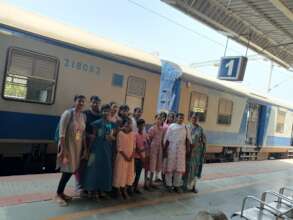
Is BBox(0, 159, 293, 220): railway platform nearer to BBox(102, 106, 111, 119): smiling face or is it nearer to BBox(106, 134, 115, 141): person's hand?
BBox(106, 134, 115, 141): person's hand

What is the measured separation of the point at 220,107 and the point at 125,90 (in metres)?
4.90

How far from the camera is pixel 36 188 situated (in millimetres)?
5262

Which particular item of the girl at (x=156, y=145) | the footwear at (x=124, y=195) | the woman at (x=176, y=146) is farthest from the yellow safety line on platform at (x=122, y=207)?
the girl at (x=156, y=145)

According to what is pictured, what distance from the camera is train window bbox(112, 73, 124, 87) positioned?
758cm

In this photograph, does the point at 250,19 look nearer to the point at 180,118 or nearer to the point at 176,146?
the point at 180,118

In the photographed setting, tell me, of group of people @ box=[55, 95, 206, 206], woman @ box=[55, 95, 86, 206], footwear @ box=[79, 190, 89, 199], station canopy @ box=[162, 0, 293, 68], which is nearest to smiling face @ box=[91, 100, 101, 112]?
group of people @ box=[55, 95, 206, 206]

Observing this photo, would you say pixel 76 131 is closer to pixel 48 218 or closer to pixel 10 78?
pixel 48 218

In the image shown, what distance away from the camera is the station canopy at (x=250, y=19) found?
7.14 m

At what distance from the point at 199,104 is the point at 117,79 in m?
3.75

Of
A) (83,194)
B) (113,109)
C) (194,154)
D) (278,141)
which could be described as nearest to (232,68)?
(194,154)

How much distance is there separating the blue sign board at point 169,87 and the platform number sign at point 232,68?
1368 millimetres

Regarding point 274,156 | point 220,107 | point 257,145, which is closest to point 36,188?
point 220,107

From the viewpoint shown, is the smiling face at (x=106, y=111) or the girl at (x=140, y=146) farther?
the girl at (x=140, y=146)

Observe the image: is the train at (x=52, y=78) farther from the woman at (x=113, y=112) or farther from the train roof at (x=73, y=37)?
the woman at (x=113, y=112)
